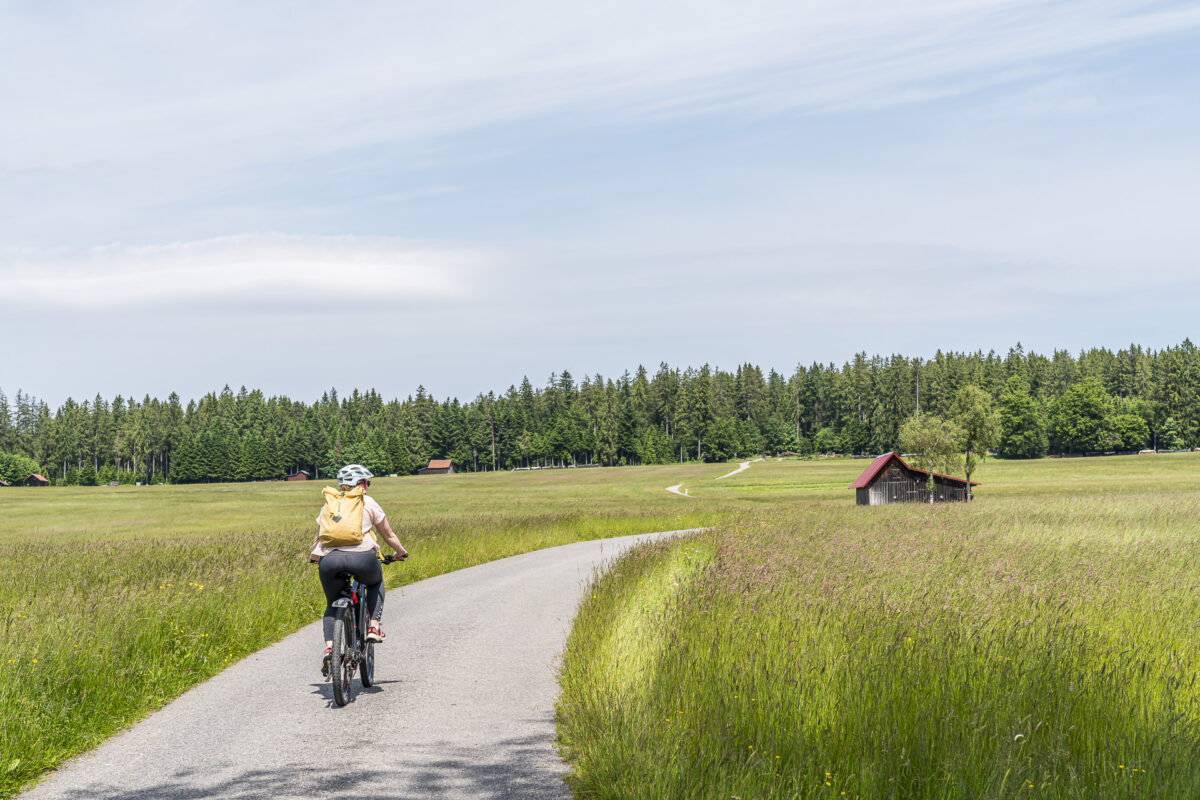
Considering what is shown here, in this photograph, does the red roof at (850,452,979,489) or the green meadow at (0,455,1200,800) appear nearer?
the green meadow at (0,455,1200,800)

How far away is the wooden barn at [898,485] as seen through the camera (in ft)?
191

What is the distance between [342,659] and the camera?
8484 mm

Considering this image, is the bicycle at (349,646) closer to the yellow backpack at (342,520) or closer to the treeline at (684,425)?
the yellow backpack at (342,520)

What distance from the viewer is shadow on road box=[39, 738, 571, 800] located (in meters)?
5.92

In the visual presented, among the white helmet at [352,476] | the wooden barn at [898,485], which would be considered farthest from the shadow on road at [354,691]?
the wooden barn at [898,485]

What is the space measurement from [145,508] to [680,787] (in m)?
76.8

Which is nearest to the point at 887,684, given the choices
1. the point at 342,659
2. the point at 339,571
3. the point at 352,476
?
the point at 342,659

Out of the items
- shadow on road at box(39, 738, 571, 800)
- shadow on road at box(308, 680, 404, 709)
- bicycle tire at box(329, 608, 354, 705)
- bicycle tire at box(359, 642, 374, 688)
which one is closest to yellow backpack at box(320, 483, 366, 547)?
bicycle tire at box(329, 608, 354, 705)

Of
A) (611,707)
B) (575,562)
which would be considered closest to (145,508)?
(575,562)

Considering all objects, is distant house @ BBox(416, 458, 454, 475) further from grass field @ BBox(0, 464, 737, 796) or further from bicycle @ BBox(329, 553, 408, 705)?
bicycle @ BBox(329, 553, 408, 705)

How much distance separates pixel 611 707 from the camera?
6.70 m

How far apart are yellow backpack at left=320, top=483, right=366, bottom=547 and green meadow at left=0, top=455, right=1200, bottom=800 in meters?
2.33

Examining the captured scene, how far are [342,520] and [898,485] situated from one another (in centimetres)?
5625

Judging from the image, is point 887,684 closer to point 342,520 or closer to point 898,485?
point 342,520
